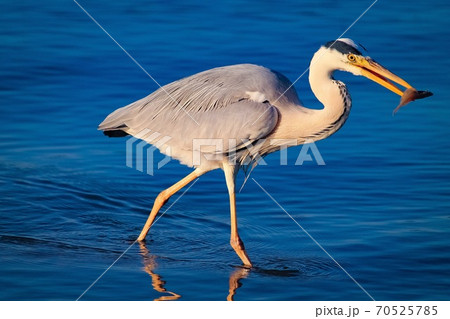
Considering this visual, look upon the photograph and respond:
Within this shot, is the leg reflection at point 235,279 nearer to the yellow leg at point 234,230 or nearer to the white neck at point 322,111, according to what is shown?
the yellow leg at point 234,230

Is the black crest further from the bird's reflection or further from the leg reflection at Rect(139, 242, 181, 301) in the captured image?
the leg reflection at Rect(139, 242, 181, 301)

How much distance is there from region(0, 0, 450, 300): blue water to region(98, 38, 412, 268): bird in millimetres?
503

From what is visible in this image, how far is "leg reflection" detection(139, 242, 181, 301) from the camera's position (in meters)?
6.68

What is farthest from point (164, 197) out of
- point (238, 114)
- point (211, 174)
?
point (211, 174)

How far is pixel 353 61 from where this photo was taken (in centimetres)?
745

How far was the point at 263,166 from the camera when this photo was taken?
32.7 feet

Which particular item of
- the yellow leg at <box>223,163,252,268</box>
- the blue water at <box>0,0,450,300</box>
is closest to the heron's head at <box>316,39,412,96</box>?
the yellow leg at <box>223,163,252,268</box>

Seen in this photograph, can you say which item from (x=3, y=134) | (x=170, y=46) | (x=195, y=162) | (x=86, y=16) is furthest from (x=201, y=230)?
(x=86, y=16)

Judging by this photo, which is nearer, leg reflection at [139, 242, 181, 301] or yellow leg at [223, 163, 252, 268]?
leg reflection at [139, 242, 181, 301]

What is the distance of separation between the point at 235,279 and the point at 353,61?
2044 mm

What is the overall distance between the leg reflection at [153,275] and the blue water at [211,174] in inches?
0.8

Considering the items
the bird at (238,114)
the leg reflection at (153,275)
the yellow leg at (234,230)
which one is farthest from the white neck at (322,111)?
the leg reflection at (153,275)

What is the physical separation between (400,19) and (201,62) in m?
4.08

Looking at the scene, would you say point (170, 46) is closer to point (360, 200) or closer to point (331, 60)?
point (360, 200)
